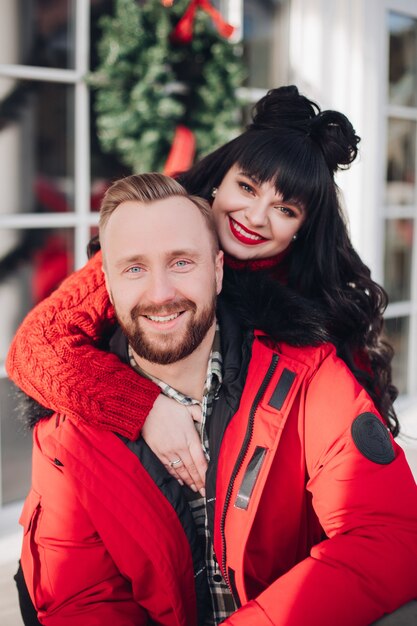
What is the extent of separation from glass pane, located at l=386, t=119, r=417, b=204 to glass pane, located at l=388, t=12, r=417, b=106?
132 millimetres

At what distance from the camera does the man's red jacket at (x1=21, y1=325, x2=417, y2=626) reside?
4.81 ft

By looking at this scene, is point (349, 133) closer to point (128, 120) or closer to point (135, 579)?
point (128, 120)

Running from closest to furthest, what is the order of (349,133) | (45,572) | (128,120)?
(45,572), (349,133), (128,120)

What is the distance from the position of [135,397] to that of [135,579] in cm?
37

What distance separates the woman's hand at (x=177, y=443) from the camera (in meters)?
1.56

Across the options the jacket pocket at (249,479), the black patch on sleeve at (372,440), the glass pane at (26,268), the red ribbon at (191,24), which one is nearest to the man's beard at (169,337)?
the jacket pocket at (249,479)

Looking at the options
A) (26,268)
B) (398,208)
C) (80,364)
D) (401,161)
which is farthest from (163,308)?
(401,161)

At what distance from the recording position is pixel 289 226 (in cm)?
190

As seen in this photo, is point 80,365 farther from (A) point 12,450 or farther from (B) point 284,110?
(A) point 12,450

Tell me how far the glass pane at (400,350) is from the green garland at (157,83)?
1.80 m

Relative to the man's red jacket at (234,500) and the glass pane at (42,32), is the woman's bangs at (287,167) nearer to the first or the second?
the man's red jacket at (234,500)

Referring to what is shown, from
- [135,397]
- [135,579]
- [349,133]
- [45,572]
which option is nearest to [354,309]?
[349,133]

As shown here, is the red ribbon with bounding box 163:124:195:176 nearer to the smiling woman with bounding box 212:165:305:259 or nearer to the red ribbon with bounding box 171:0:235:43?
the red ribbon with bounding box 171:0:235:43

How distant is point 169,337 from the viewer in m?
1.59
